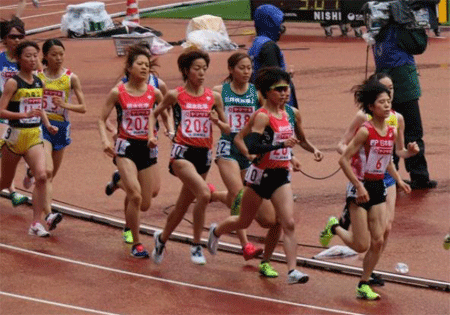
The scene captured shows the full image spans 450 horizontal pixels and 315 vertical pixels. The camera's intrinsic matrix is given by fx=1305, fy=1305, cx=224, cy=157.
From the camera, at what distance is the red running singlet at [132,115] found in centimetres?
1284

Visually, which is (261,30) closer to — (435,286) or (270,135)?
(270,135)

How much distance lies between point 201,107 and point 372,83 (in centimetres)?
176

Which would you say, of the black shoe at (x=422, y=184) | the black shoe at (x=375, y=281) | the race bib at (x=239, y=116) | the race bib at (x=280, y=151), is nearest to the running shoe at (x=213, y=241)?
the race bib at (x=239, y=116)

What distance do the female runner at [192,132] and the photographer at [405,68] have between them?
386cm

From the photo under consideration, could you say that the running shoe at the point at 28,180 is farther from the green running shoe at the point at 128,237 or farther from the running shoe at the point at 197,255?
the running shoe at the point at 197,255

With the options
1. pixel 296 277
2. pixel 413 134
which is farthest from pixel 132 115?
pixel 413 134

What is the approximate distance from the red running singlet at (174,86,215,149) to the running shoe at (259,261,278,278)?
1.25m

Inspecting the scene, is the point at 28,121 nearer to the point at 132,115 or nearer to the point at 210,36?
the point at 132,115

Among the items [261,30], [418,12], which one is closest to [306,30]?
[418,12]

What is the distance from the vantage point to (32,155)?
535 inches

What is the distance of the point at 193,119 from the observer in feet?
41.1

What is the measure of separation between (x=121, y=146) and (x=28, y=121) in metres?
1.40

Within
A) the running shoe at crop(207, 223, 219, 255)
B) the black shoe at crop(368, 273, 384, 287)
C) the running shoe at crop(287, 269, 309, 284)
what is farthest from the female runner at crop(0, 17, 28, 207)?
the black shoe at crop(368, 273, 384, 287)

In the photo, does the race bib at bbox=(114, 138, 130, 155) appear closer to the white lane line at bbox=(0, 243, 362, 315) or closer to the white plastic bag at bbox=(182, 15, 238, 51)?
the white lane line at bbox=(0, 243, 362, 315)
